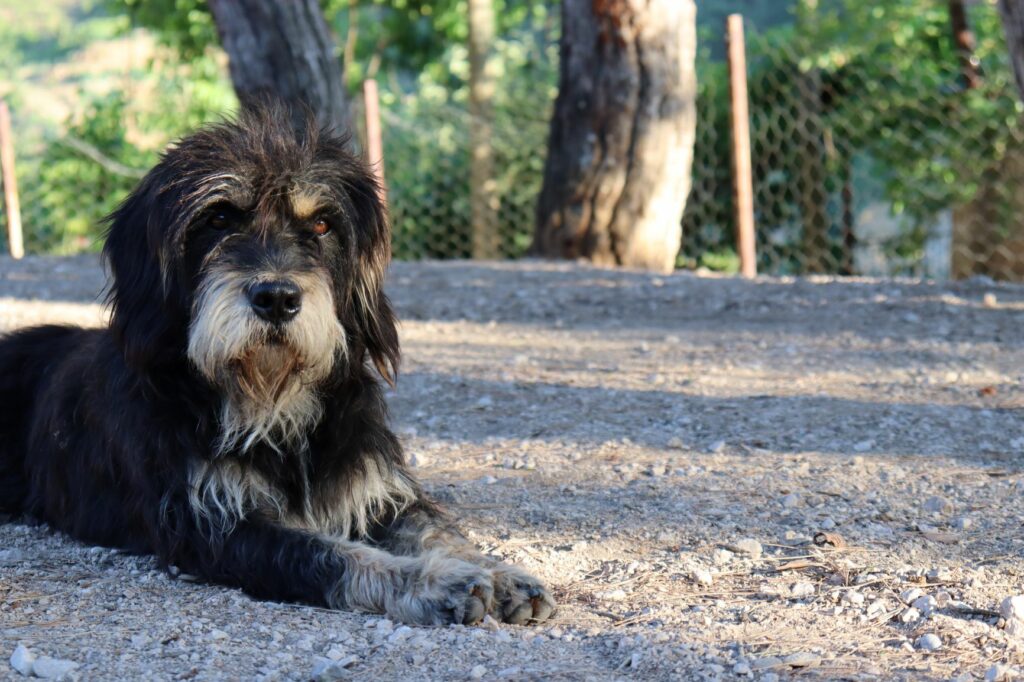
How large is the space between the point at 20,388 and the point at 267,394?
1.90m

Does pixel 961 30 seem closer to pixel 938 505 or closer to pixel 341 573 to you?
pixel 938 505

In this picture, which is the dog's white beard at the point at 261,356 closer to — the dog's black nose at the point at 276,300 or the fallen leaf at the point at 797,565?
the dog's black nose at the point at 276,300

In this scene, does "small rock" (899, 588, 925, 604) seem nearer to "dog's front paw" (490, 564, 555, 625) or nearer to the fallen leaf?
the fallen leaf

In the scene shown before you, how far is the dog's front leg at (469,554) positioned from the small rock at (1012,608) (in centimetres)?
127

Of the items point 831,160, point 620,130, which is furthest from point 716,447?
point 831,160

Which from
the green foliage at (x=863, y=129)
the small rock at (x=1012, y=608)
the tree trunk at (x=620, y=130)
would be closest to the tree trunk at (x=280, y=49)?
the tree trunk at (x=620, y=130)

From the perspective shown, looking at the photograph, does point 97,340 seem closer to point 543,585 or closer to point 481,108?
point 543,585

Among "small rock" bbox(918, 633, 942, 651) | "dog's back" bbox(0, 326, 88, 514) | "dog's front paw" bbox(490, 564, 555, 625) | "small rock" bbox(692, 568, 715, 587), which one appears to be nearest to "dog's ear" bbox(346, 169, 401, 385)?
"dog's front paw" bbox(490, 564, 555, 625)

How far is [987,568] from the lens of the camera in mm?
3863

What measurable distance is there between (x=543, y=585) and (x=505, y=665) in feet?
1.58

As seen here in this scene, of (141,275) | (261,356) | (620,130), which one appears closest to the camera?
(261,356)

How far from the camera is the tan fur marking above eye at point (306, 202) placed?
13.1 feet

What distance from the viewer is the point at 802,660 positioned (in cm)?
316

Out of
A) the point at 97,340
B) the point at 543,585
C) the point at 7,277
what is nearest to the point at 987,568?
the point at 543,585
